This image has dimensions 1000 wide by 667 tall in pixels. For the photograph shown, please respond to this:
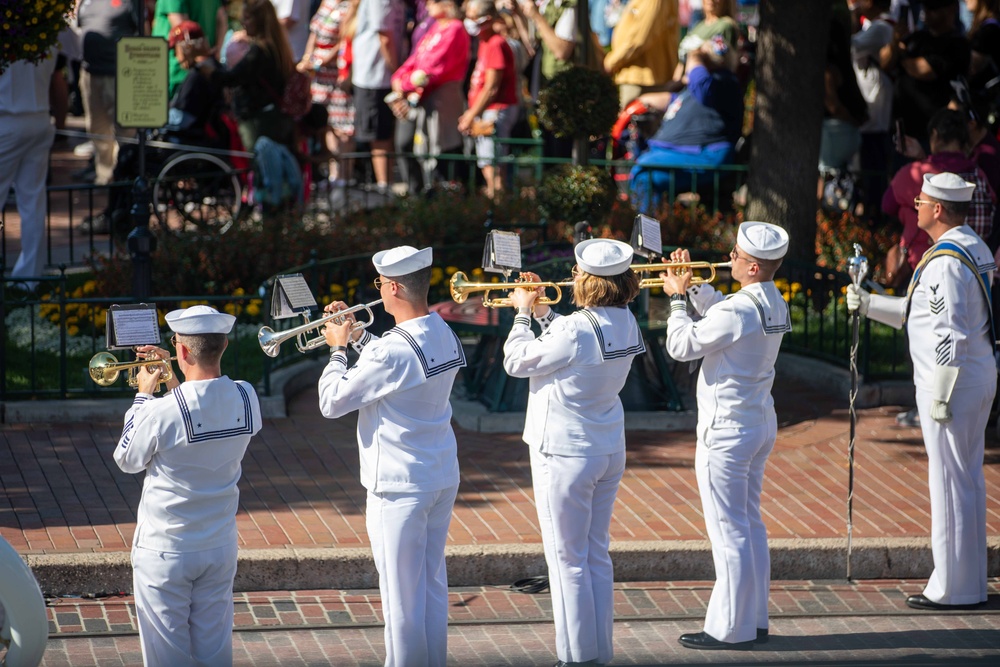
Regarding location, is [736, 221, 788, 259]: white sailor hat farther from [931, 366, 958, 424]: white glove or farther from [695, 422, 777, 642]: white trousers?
[931, 366, 958, 424]: white glove

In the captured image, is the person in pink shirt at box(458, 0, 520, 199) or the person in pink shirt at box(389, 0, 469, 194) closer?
the person in pink shirt at box(458, 0, 520, 199)

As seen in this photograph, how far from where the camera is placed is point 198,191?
44.8ft

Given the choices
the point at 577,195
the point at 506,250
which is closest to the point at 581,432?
the point at 506,250

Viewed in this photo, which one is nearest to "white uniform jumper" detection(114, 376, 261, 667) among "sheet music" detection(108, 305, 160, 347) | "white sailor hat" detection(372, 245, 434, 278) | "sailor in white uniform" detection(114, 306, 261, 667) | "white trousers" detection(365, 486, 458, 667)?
"sailor in white uniform" detection(114, 306, 261, 667)

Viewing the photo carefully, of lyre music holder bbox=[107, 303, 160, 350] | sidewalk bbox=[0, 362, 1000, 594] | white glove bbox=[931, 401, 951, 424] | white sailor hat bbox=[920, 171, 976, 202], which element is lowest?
sidewalk bbox=[0, 362, 1000, 594]

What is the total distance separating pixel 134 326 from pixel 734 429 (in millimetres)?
2565

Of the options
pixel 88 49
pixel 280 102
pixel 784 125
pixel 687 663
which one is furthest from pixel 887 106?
pixel 687 663

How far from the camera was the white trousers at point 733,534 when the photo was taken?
6.44m

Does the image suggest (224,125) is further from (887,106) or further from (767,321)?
(767,321)

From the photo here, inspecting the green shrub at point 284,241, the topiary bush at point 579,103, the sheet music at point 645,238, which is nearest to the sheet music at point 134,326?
the sheet music at point 645,238

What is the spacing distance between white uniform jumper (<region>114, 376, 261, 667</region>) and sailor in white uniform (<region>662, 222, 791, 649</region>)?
211cm

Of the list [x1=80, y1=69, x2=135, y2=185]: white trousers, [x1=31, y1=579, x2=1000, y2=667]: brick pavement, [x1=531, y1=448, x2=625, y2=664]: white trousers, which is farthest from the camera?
[x1=80, y1=69, x2=135, y2=185]: white trousers

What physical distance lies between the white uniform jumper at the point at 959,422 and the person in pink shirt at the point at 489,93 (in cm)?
715

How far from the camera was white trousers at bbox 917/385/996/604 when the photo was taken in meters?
7.04
